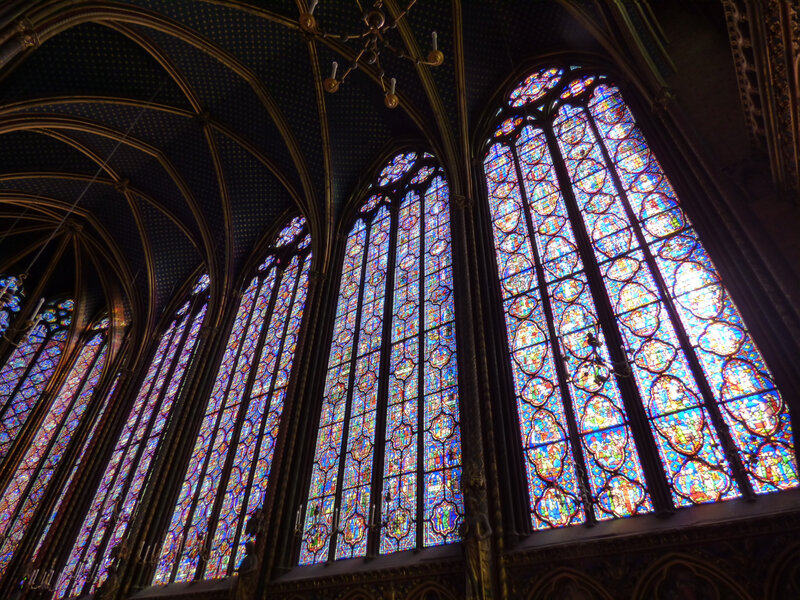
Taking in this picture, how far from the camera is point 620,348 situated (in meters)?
6.03

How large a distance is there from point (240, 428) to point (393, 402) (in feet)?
11.7

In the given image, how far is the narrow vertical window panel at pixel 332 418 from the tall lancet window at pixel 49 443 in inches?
330

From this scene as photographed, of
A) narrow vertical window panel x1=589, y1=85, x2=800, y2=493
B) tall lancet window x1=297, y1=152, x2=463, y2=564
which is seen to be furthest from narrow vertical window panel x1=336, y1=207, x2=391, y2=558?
narrow vertical window panel x1=589, y1=85, x2=800, y2=493

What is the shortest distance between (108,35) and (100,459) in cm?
900

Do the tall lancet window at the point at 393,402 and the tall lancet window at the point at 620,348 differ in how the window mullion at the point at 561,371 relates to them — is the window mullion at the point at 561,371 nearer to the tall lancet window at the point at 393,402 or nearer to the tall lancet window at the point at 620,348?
the tall lancet window at the point at 620,348

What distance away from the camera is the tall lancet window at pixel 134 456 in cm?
989

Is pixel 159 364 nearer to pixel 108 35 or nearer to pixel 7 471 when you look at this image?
pixel 7 471

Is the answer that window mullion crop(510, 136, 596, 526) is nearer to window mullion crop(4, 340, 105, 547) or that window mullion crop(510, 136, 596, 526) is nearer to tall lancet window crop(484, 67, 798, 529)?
tall lancet window crop(484, 67, 798, 529)

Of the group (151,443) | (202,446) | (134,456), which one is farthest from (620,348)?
(134,456)

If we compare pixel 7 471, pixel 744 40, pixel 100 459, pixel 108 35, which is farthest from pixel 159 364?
pixel 744 40

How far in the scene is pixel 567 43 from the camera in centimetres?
1036

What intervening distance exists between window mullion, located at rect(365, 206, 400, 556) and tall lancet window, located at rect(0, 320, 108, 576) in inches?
375

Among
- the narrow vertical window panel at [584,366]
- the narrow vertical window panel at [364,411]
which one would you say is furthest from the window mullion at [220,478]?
the narrow vertical window panel at [584,366]

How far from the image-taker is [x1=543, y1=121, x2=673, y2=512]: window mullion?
17.5 feet
